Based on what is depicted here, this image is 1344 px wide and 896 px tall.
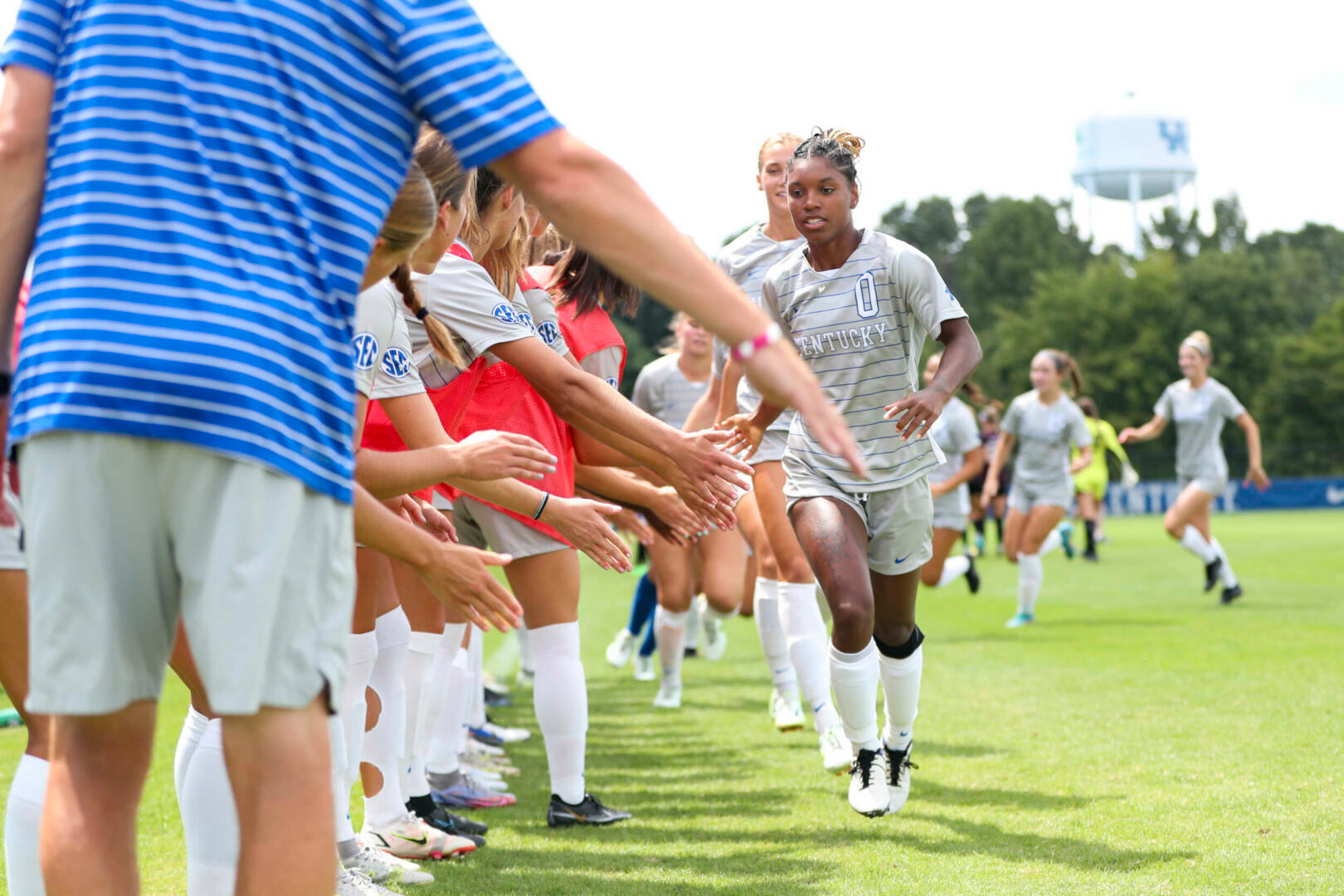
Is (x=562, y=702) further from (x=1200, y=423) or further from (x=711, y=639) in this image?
(x=1200, y=423)

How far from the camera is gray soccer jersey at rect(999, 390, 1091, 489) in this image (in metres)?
13.6

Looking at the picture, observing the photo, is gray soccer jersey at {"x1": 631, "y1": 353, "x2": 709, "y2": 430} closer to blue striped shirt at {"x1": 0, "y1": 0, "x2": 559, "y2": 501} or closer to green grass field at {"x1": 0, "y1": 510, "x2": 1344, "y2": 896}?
green grass field at {"x1": 0, "y1": 510, "x2": 1344, "y2": 896}

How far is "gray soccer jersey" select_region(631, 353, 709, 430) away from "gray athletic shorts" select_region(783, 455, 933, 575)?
4.01 metres

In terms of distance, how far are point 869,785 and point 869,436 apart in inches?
48.4

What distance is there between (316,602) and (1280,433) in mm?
60911

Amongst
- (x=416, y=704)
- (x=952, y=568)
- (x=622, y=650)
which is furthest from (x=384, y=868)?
(x=952, y=568)

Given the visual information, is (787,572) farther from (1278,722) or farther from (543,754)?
(1278,722)

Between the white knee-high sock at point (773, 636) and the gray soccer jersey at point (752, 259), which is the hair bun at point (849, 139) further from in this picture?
the white knee-high sock at point (773, 636)

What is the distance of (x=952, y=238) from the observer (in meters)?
86.2

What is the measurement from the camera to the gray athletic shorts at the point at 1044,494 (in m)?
13.5

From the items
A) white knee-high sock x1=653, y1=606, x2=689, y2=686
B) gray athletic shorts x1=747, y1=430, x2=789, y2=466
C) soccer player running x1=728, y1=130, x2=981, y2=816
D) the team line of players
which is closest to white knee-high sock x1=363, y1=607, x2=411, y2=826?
the team line of players

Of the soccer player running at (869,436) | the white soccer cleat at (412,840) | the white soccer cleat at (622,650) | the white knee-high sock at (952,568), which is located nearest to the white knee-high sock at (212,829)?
the white soccer cleat at (412,840)

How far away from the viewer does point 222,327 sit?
1.83m

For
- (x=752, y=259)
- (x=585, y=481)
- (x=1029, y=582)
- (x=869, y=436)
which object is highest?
(x=752, y=259)
